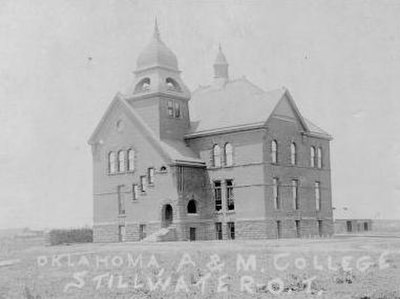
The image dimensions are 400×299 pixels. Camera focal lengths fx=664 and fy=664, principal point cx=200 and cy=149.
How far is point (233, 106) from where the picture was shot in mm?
47344

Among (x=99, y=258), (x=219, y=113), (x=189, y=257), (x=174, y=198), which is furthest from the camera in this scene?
(x=219, y=113)

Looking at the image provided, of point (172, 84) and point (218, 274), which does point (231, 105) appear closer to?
point (172, 84)

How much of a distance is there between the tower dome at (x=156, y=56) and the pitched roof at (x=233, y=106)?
3.97 m

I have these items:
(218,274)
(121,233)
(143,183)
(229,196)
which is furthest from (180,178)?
(218,274)

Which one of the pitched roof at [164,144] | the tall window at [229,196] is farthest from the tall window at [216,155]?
the tall window at [229,196]

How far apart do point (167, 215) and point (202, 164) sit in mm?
4309

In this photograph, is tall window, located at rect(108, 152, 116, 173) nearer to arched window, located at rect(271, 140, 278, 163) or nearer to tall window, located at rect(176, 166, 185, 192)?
tall window, located at rect(176, 166, 185, 192)

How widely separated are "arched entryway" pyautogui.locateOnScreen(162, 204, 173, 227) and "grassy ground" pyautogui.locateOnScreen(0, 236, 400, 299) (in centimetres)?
1478

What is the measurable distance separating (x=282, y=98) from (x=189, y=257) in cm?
2118

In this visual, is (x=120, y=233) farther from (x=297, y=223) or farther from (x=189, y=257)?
(x=189, y=257)

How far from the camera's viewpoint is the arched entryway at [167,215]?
45469 mm

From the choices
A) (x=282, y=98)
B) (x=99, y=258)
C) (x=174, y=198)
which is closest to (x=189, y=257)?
(x=99, y=258)

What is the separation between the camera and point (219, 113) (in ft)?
157

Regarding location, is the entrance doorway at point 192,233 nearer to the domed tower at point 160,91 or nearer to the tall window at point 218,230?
the tall window at point 218,230
